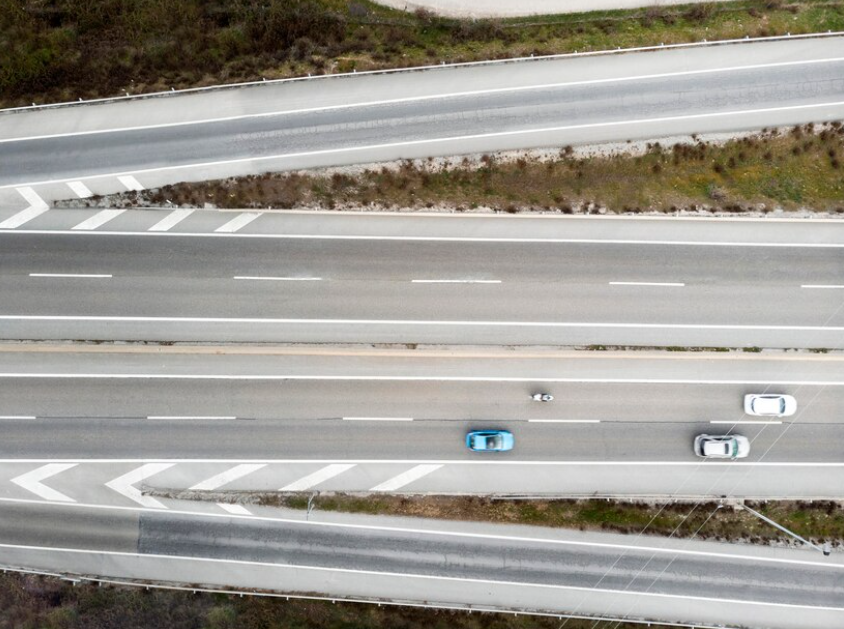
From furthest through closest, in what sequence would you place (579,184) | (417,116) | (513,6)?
(513,6), (417,116), (579,184)

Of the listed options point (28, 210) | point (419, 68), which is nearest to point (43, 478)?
point (28, 210)

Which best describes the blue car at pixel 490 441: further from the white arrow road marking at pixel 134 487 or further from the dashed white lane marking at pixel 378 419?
the white arrow road marking at pixel 134 487

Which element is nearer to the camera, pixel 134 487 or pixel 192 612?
pixel 192 612

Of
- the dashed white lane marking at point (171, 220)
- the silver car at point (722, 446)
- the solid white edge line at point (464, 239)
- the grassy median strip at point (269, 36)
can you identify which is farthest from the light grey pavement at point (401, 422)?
the grassy median strip at point (269, 36)

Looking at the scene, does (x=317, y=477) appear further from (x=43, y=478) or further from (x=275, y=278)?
(x=43, y=478)

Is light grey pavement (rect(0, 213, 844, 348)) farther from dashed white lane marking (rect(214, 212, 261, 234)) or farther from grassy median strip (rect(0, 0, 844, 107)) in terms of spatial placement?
grassy median strip (rect(0, 0, 844, 107))

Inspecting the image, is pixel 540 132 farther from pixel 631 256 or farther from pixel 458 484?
pixel 458 484

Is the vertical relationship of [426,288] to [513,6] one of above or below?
below
